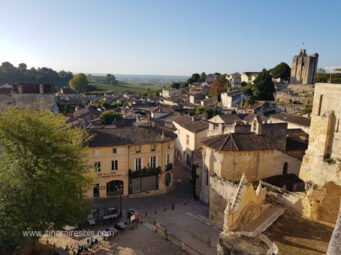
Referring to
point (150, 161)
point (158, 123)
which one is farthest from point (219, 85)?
point (150, 161)

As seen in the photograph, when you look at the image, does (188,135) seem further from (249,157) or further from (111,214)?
(111,214)

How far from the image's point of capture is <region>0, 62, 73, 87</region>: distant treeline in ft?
495

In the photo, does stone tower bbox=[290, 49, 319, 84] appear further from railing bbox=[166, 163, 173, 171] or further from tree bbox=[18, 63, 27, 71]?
tree bbox=[18, 63, 27, 71]

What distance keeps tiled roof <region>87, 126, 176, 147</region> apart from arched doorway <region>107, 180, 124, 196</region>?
4.78m

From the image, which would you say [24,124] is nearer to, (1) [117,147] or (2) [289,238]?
(1) [117,147]

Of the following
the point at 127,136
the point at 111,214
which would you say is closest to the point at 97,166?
the point at 127,136

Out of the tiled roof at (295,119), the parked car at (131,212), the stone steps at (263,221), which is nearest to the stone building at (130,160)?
the parked car at (131,212)

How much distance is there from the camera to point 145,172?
113ft

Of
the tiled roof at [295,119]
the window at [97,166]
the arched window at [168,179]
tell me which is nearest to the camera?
the window at [97,166]

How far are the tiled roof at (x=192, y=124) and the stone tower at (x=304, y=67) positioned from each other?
55.7m

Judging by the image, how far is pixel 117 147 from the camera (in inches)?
1287

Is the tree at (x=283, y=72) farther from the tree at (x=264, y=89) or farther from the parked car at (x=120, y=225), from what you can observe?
the parked car at (x=120, y=225)

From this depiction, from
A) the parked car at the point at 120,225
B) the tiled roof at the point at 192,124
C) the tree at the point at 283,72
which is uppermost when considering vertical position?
the tree at the point at 283,72

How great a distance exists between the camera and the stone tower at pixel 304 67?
89.2 meters
